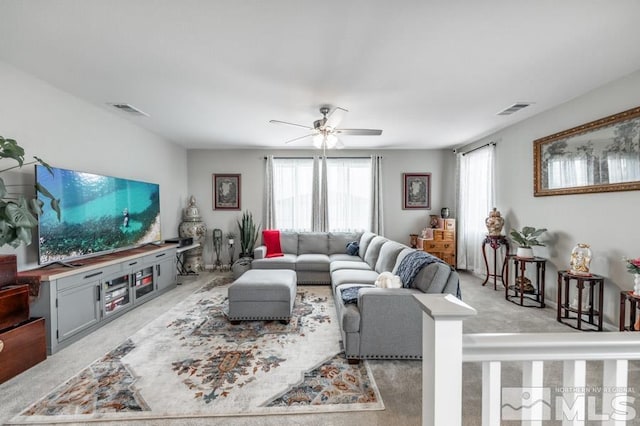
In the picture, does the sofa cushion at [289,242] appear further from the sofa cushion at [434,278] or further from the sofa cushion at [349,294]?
→ the sofa cushion at [434,278]

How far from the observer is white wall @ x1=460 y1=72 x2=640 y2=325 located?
111 inches

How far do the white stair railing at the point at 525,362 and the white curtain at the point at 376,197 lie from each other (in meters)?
5.25

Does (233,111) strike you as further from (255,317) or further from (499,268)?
(499,268)

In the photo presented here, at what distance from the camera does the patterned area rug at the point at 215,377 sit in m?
1.86

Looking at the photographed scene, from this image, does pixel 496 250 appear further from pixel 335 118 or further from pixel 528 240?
pixel 335 118

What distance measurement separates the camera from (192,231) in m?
5.63

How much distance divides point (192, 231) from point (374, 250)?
11.8 ft

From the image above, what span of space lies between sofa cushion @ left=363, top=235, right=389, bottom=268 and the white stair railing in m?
3.38

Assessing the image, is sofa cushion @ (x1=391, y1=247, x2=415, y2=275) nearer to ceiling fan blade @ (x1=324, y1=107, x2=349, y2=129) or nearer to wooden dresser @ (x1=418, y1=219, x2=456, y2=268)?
ceiling fan blade @ (x1=324, y1=107, x2=349, y2=129)

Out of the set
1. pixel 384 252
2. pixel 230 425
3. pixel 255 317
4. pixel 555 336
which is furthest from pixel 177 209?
pixel 555 336

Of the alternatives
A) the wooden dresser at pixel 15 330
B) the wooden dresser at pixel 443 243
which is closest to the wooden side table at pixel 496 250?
the wooden dresser at pixel 443 243

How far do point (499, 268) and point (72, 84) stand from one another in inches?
252

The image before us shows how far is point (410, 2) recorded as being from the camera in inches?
71.2

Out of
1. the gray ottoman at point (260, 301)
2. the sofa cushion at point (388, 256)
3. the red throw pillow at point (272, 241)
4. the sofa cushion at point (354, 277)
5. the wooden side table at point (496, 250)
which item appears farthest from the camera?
the red throw pillow at point (272, 241)
